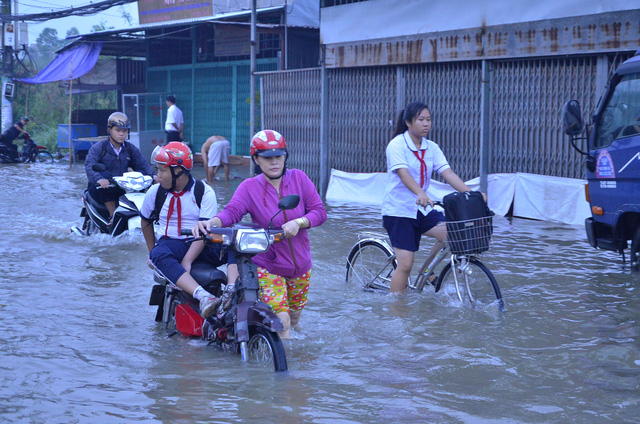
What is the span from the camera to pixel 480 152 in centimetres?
1209

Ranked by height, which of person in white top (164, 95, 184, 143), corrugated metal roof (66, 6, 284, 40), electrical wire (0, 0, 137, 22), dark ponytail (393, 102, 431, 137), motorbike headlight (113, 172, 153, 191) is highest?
electrical wire (0, 0, 137, 22)

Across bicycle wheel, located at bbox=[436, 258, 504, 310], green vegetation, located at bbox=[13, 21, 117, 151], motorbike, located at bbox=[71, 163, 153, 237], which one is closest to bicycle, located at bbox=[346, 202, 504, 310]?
bicycle wheel, located at bbox=[436, 258, 504, 310]

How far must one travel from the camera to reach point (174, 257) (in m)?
5.67

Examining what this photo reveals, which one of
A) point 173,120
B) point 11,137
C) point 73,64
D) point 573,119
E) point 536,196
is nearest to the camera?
point 573,119

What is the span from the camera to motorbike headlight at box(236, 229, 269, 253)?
468cm

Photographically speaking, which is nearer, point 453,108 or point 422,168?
point 422,168

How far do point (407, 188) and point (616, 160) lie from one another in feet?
7.47

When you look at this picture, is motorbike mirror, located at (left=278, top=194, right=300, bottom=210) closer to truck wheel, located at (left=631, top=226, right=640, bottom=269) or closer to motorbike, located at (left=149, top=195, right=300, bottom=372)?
motorbike, located at (left=149, top=195, right=300, bottom=372)

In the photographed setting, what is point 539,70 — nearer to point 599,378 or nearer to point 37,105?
point 599,378

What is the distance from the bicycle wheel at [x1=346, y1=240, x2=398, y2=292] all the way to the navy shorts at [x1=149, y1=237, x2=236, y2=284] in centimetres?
179

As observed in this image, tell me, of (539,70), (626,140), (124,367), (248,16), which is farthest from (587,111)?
(248,16)

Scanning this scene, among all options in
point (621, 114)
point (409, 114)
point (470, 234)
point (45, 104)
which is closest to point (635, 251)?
point (621, 114)

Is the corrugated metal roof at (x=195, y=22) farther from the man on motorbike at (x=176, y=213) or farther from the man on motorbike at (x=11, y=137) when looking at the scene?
the man on motorbike at (x=176, y=213)

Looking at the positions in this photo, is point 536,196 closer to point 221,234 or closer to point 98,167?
point 98,167
